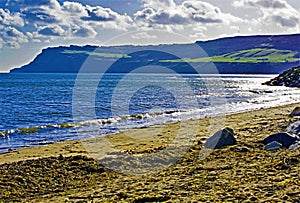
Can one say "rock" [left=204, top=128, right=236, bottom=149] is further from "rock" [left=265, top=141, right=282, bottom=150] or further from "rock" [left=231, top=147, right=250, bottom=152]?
"rock" [left=265, top=141, right=282, bottom=150]

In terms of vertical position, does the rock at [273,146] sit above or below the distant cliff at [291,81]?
above

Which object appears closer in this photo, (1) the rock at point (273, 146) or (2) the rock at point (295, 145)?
(2) the rock at point (295, 145)

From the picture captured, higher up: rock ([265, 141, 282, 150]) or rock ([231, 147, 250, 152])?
rock ([265, 141, 282, 150])

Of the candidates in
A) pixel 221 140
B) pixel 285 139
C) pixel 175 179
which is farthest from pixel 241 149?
pixel 175 179

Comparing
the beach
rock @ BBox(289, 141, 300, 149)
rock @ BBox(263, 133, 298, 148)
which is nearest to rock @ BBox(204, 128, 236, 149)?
the beach

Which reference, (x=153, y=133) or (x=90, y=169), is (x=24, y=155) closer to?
(x=90, y=169)

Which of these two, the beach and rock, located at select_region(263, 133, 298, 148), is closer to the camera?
the beach

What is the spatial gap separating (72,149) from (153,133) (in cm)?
677

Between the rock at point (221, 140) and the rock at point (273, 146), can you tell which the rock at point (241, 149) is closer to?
the rock at point (273, 146)

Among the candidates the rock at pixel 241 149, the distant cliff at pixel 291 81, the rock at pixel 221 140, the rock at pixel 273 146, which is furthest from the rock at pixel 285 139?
the distant cliff at pixel 291 81

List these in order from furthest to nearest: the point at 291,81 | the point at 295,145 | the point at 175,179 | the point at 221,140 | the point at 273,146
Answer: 1. the point at 291,81
2. the point at 221,140
3. the point at 273,146
4. the point at 295,145
5. the point at 175,179

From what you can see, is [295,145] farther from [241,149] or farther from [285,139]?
[241,149]

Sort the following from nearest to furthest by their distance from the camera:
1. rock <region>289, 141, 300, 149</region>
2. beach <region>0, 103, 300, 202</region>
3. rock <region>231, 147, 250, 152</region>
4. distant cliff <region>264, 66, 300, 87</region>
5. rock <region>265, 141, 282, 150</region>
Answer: beach <region>0, 103, 300, 202</region>
rock <region>289, 141, 300, 149</region>
rock <region>265, 141, 282, 150</region>
rock <region>231, 147, 250, 152</region>
distant cliff <region>264, 66, 300, 87</region>

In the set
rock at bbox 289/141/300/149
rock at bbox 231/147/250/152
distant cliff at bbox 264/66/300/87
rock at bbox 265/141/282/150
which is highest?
rock at bbox 289/141/300/149
